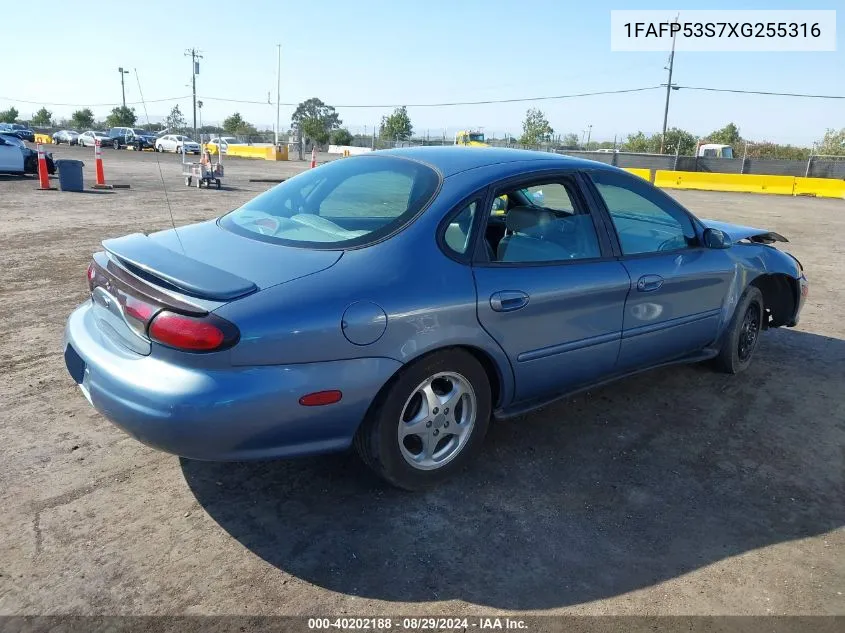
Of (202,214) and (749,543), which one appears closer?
(749,543)

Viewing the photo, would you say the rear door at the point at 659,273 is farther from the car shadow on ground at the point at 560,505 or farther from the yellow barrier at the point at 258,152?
the yellow barrier at the point at 258,152

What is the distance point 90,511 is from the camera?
2756 mm

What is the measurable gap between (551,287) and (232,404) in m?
1.64

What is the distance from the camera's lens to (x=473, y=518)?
9.28 feet

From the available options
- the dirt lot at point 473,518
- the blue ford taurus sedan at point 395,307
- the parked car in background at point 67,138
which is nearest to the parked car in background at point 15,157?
the dirt lot at point 473,518

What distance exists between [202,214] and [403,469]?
33.3 ft

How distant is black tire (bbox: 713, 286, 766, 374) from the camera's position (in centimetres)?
444

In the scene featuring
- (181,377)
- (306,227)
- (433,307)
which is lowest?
(181,377)

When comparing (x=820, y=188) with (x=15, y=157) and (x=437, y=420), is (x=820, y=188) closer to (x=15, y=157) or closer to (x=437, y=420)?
(x=437, y=420)

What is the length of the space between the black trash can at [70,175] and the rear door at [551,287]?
14.1m

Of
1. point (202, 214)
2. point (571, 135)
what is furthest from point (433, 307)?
point (571, 135)

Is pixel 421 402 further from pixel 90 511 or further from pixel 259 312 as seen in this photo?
pixel 90 511

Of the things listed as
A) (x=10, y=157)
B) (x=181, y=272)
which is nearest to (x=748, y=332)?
(x=181, y=272)

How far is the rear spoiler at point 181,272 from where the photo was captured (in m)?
2.42
